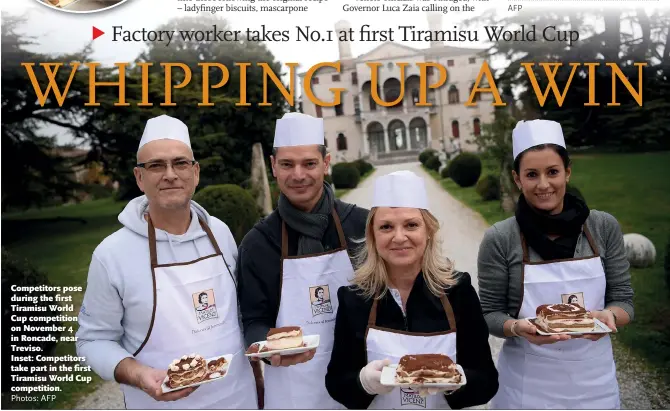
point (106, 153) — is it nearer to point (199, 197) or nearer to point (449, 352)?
point (199, 197)

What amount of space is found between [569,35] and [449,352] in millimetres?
2587

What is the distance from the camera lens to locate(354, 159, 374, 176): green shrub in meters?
4.13

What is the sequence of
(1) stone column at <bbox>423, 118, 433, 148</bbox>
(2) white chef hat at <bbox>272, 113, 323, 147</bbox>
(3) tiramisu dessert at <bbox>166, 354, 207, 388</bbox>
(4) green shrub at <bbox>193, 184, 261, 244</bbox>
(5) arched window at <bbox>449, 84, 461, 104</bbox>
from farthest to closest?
(4) green shrub at <bbox>193, 184, 261, 244</bbox> → (1) stone column at <bbox>423, 118, 433, 148</bbox> → (5) arched window at <bbox>449, 84, 461, 104</bbox> → (2) white chef hat at <bbox>272, 113, 323, 147</bbox> → (3) tiramisu dessert at <bbox>166, 354, 207, 388</bbox>

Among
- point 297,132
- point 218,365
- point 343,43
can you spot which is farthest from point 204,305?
point 343,43

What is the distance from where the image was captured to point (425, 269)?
2.32m

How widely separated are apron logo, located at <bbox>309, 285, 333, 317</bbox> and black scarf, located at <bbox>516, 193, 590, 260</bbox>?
110 centimetres

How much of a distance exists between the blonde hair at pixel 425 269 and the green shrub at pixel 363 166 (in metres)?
1.76

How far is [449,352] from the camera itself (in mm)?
2305

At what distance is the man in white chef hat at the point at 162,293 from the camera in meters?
2.50

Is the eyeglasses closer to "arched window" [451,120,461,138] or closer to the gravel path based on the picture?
the gravel path

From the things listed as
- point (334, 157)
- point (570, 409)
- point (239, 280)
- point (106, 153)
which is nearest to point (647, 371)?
point (570, 409)

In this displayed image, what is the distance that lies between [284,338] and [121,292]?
839 millimetres

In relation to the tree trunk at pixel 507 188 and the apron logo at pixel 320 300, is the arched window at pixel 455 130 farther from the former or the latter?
the apron logo at pixel 320 300

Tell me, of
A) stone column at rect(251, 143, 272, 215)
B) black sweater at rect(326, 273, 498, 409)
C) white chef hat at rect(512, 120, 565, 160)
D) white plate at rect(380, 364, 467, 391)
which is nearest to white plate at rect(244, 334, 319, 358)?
black sweater at rect(326, 273, 498, 409)
